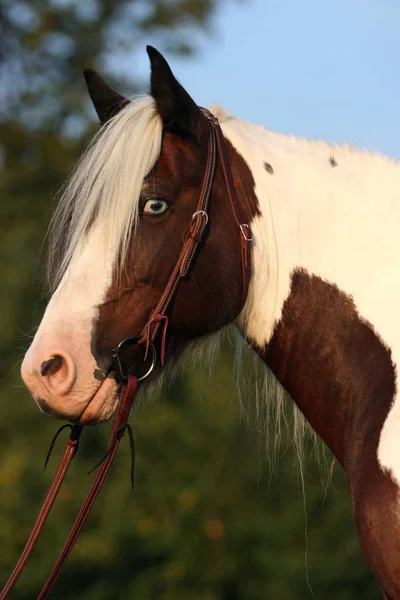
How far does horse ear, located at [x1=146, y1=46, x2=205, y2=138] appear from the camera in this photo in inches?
95.7

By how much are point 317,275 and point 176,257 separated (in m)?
0.44

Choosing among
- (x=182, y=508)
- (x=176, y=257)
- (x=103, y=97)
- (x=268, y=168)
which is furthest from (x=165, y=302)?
(x=182, y=508)

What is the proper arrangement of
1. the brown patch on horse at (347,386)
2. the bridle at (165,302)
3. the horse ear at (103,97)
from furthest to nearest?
the horse ear at (103,97), the bridle at (165,302), the brown patch on horse at (347,386)

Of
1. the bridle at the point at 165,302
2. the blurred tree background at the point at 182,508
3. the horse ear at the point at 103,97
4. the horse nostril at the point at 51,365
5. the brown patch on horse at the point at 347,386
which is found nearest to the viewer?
the brown patch on horse at the point at 347,386

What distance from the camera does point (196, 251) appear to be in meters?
2.50

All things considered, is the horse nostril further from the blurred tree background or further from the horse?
the blurred tree background

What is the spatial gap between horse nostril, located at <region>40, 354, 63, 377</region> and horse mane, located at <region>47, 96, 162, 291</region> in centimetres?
30

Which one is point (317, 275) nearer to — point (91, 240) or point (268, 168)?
point (268, 168)

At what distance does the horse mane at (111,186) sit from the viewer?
8.02 ft

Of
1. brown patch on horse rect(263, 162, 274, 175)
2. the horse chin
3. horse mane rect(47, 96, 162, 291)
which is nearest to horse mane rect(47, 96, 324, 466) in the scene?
horse mane rect(47, 96, 162, 291)

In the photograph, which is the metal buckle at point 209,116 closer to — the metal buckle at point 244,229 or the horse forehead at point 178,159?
the horse forehead at point 178,159

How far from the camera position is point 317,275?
2.50m

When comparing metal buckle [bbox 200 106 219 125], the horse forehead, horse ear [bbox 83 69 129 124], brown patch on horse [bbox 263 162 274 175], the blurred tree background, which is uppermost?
metal buckle [bbox 200 106 219 125]

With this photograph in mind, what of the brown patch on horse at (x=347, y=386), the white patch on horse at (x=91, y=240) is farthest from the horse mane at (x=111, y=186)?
the brown patch on horse at (x=347, y=386)
